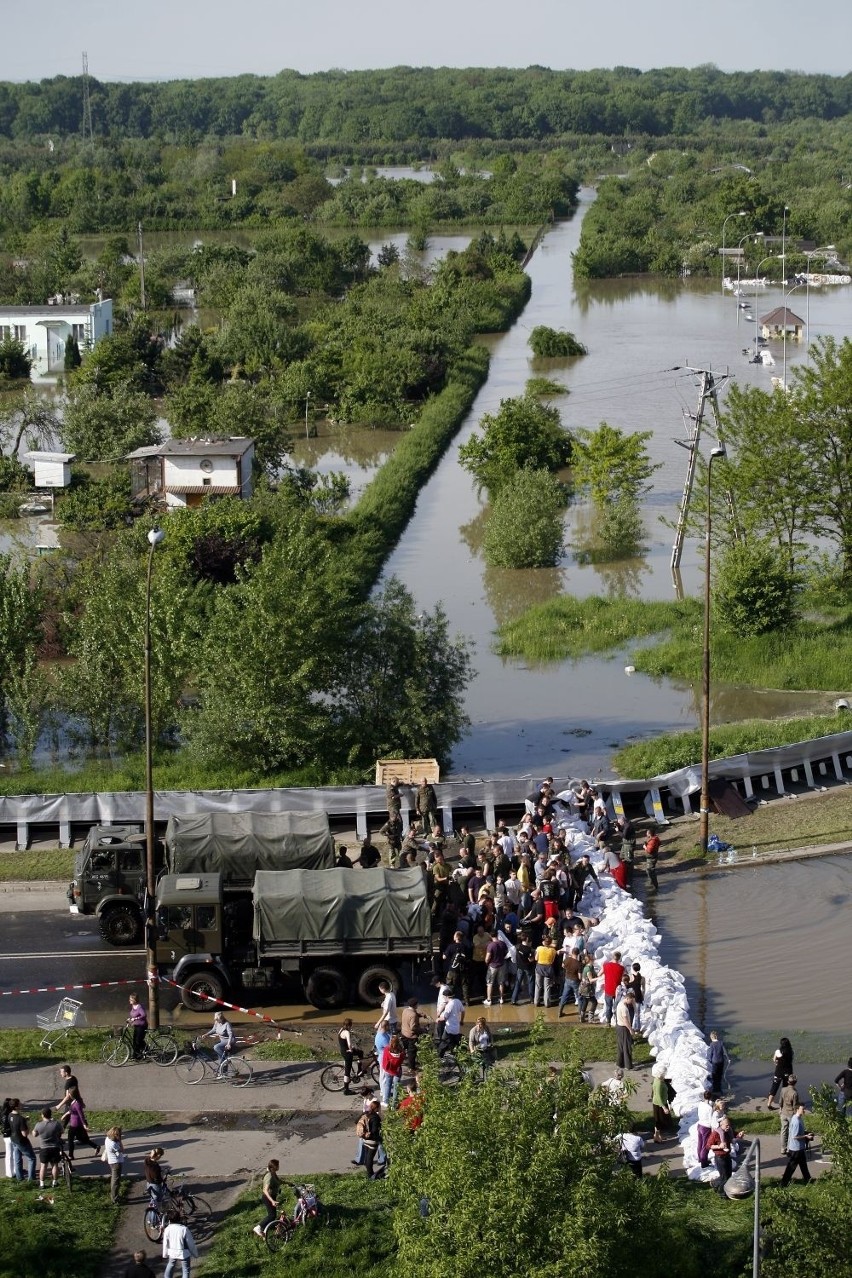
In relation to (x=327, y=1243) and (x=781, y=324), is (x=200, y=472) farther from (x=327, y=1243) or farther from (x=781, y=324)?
(x=781, y=324)

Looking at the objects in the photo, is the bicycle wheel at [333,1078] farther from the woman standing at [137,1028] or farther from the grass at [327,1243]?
the grass at [327,1243]

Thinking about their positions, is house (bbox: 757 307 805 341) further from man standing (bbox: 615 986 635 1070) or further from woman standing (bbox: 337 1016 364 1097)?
woman standing (bbox: 337 1016 364 1097)

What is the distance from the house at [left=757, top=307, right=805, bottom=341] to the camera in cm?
8069

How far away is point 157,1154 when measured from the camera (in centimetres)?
1686

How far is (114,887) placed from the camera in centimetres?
2370

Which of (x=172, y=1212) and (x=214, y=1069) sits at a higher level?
(x=172, y=1212)

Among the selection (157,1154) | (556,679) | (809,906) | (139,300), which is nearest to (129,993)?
(157,1154)

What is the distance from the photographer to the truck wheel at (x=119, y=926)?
2352cm

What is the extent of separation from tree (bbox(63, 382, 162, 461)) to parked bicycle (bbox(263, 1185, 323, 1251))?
41192mm

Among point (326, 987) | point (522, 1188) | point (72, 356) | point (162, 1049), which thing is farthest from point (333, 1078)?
point (72, 356)

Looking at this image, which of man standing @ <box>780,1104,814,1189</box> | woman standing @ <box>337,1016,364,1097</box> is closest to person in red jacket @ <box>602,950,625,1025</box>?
woman standing @ <box>337,1016,364,1097</box>

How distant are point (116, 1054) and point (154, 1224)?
4.04 metres

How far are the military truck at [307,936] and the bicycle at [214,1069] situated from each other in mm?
1501

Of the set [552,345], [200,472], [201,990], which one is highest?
[552,345]
